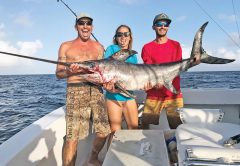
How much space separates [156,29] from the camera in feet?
13.8

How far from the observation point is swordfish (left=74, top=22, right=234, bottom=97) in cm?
362

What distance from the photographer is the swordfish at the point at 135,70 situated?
3.62m

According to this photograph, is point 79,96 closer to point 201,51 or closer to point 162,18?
point 162,18

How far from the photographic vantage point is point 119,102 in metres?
3.89

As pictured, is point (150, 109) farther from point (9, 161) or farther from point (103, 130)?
point (9, 161)

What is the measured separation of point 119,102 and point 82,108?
58 cm

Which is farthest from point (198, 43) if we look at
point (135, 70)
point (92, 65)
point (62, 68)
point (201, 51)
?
point (62, 68)

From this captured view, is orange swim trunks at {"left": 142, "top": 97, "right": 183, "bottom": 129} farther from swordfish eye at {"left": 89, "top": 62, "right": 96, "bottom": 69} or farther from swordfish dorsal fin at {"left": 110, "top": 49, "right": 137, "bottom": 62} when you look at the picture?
swordfish eye at {"left": 89, "top": 62, "right": 96, "bottom": 69}

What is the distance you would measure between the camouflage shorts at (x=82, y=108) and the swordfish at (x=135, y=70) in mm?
143

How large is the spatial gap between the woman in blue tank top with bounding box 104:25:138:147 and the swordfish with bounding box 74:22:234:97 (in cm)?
16

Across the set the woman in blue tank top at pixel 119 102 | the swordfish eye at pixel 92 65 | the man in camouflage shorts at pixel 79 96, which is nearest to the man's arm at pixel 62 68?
the man in camouflage shorts at pixel 79 96

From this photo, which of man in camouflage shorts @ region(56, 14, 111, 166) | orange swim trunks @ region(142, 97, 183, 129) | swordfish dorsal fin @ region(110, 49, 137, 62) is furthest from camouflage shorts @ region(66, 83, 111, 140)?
orange swim trunks @ region(142, 97, 183, 129)

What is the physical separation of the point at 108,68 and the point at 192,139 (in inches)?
60.7

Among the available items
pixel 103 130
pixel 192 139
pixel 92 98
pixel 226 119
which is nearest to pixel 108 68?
pixel 92 98
